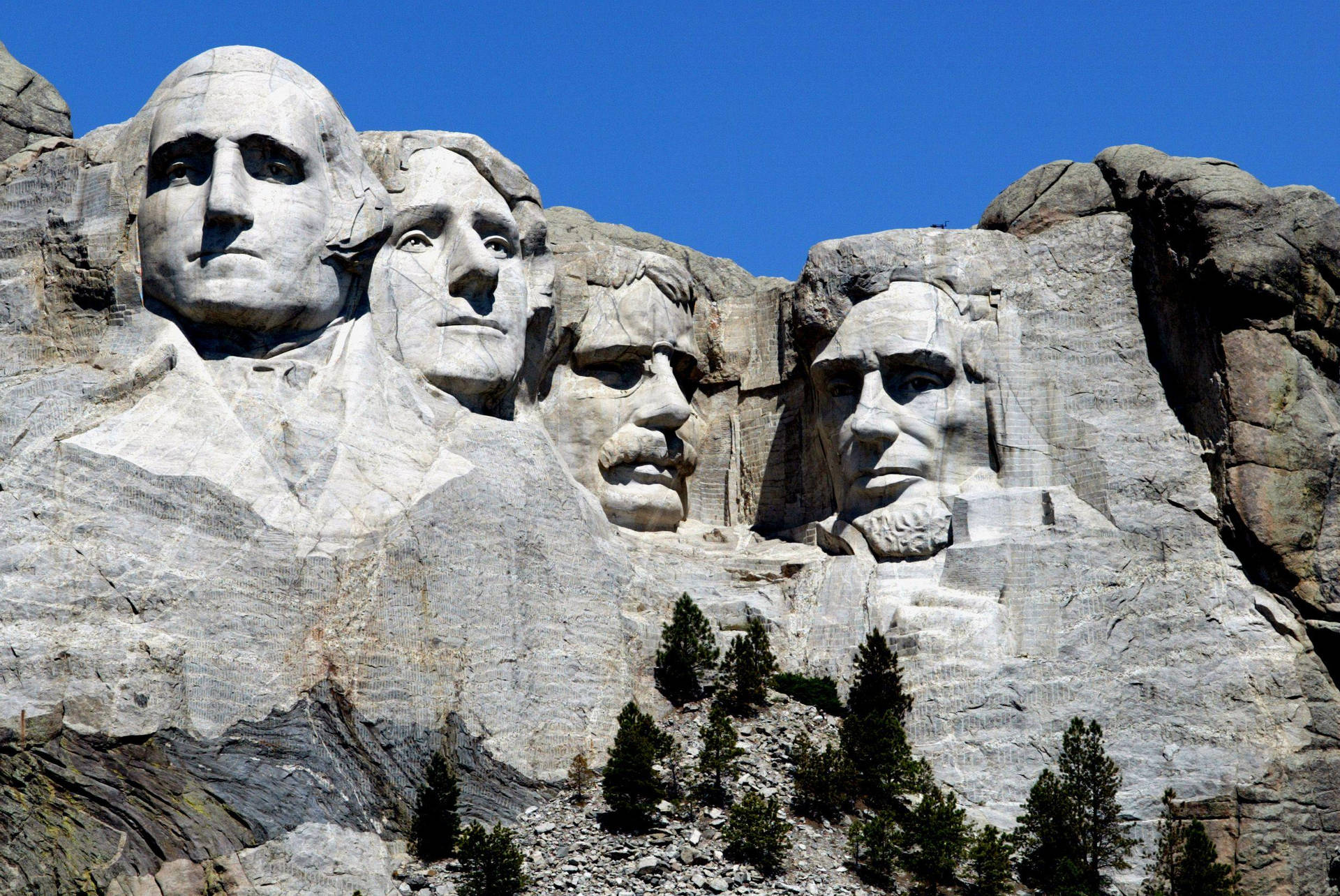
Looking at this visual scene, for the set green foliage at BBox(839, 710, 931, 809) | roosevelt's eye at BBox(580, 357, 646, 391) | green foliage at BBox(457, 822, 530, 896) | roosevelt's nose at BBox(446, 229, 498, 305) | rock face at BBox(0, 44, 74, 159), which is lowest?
green foliage at BBox(457, 822, 530, 896)

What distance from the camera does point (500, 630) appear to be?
23.7 metres

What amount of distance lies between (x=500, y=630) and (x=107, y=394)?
4.03 metres

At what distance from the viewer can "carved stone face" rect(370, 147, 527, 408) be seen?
84.4 ft

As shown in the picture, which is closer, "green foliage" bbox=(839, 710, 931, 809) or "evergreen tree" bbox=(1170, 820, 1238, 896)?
"evergreen tree" bbox=(1170, 820, 1238, 896)

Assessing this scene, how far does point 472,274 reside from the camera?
26.0 meters

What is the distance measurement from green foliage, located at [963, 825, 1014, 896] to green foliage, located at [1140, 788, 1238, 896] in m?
1.33

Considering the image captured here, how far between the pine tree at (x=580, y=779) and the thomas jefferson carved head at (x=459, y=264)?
414 cm

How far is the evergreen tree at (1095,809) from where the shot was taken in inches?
938

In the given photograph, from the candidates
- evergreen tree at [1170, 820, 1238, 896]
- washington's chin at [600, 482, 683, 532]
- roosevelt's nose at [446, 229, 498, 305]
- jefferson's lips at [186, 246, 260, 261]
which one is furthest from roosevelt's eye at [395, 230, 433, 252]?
evergreen tree at [1170, 820, 1238, 896]

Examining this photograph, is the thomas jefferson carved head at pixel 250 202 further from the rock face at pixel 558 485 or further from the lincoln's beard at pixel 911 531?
the lincoln's beard at pixel 911 531

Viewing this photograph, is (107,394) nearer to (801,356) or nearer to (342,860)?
Result: (342,860)

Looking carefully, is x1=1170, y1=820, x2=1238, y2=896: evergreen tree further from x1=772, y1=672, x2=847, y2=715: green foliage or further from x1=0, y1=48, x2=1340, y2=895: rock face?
x1=772, y1=672, x2=847, y2=715: green foliage

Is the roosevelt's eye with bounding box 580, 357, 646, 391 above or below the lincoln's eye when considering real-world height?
A: above

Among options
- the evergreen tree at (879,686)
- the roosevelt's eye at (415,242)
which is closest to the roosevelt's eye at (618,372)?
the roosevelt's eye at (415,242)
